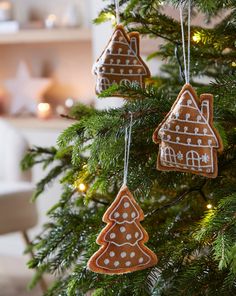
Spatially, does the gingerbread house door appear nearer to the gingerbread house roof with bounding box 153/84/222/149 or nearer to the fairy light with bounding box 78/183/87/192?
the gingerbread house roof with bounding box 153/84/222/149

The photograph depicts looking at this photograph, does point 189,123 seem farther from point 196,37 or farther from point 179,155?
point 196,37

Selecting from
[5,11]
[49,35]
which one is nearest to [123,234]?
[49,35]

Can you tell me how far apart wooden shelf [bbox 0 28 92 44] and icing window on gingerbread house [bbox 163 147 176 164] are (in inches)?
72.7

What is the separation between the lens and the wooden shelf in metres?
2.67

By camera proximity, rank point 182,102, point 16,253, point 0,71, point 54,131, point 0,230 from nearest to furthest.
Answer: point 182,102 → point 0,230 → point 54,131 → point 16,253 → point 0,71

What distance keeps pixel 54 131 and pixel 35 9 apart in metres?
0.63

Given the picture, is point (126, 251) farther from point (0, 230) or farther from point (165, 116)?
point (0, 230)

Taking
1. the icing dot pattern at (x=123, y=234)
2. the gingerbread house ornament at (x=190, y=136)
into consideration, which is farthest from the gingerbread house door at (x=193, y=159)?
the icing dot pattern at (x=123, y=234)

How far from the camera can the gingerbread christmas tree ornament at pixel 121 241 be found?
867 millimetres

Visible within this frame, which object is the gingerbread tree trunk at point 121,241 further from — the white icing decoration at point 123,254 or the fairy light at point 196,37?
the fairy light at point 196,37

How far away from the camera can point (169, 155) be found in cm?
88

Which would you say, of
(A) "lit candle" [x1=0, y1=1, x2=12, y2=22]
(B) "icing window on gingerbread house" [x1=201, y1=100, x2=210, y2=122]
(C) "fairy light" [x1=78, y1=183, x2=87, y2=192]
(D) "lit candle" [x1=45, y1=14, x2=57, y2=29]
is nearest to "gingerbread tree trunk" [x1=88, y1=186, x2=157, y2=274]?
(B) "icing window on gingerbread house" [x1=201, y1=100, x2=210, y2=122]

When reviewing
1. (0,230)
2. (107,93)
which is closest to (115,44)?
(107,93)

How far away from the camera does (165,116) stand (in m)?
0.90
